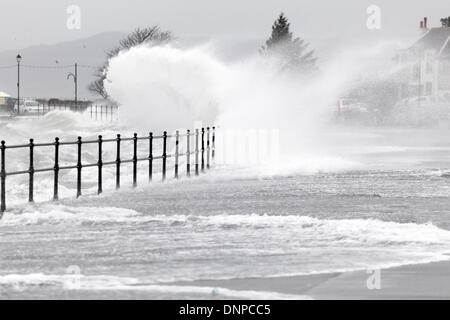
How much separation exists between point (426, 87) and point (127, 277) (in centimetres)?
11382

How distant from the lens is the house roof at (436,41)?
386 ft

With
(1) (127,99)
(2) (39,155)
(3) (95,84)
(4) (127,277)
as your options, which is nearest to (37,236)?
(4) (127,277)

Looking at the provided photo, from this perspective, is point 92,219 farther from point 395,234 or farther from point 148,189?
point 148,189

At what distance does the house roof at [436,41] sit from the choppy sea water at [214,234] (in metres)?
96.6

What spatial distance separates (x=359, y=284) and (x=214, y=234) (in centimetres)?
389

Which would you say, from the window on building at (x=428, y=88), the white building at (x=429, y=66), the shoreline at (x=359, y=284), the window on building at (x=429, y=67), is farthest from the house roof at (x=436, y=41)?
the shoreline at (x=359, y=284)

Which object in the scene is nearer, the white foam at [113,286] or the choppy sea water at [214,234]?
the white foam at [113,286]

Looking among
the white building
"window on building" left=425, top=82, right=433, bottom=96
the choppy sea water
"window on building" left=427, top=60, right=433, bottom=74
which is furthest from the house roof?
the choppy sea water

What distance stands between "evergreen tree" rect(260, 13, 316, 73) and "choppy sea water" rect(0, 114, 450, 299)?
91755mm

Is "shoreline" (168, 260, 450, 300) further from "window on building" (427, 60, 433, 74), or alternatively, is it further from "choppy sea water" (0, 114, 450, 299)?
"window on building" (427, 60, 433, 74)

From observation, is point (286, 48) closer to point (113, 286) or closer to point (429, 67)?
point (429, 67)

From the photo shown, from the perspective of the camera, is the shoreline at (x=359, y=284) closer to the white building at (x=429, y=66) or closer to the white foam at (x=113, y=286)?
the white foam at (x=113, y=286)

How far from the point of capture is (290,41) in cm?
11644

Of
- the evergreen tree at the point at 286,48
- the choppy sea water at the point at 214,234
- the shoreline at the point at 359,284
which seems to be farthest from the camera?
the evergreen tree at the point at 286,48
